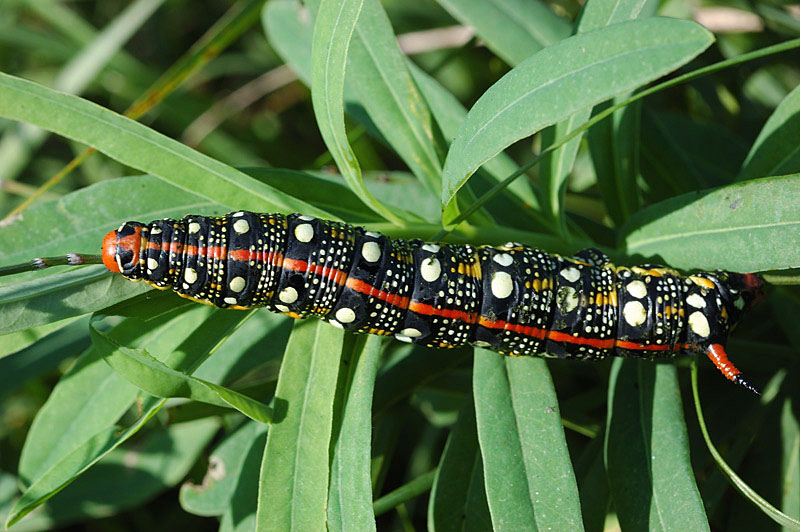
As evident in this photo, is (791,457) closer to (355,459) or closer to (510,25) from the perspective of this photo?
(355,459)

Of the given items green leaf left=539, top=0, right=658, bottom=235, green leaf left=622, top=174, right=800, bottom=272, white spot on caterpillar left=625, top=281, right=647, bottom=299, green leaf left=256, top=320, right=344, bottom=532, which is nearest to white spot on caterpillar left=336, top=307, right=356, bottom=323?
green leaf left=256, top=320, right=344, bottom=532

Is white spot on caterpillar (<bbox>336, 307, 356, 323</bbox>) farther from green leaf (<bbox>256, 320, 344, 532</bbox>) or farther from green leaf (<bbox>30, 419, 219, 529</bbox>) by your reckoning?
green leaf (<bbox>30, 419, 219, 529</bbox>)

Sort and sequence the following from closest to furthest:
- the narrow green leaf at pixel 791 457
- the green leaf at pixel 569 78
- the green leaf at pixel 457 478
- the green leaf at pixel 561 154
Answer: the green leaf at pixel 569 78
the green leaf at pixel 561 154
the green leaf at pixel 457 478
the narrow green leaf at pixel 791 457

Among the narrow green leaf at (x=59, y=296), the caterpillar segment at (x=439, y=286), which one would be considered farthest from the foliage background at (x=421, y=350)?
the caterpillar segment at (x=439, y=286)

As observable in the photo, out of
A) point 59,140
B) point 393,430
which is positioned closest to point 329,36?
point 393,430

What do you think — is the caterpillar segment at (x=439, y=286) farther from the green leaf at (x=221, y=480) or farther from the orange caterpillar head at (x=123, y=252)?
the green leaf at (x=221, y=480)

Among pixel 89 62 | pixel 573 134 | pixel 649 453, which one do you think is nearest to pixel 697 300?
Result: pixel 649 453

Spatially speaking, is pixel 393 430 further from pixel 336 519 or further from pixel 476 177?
pixel 476 177
